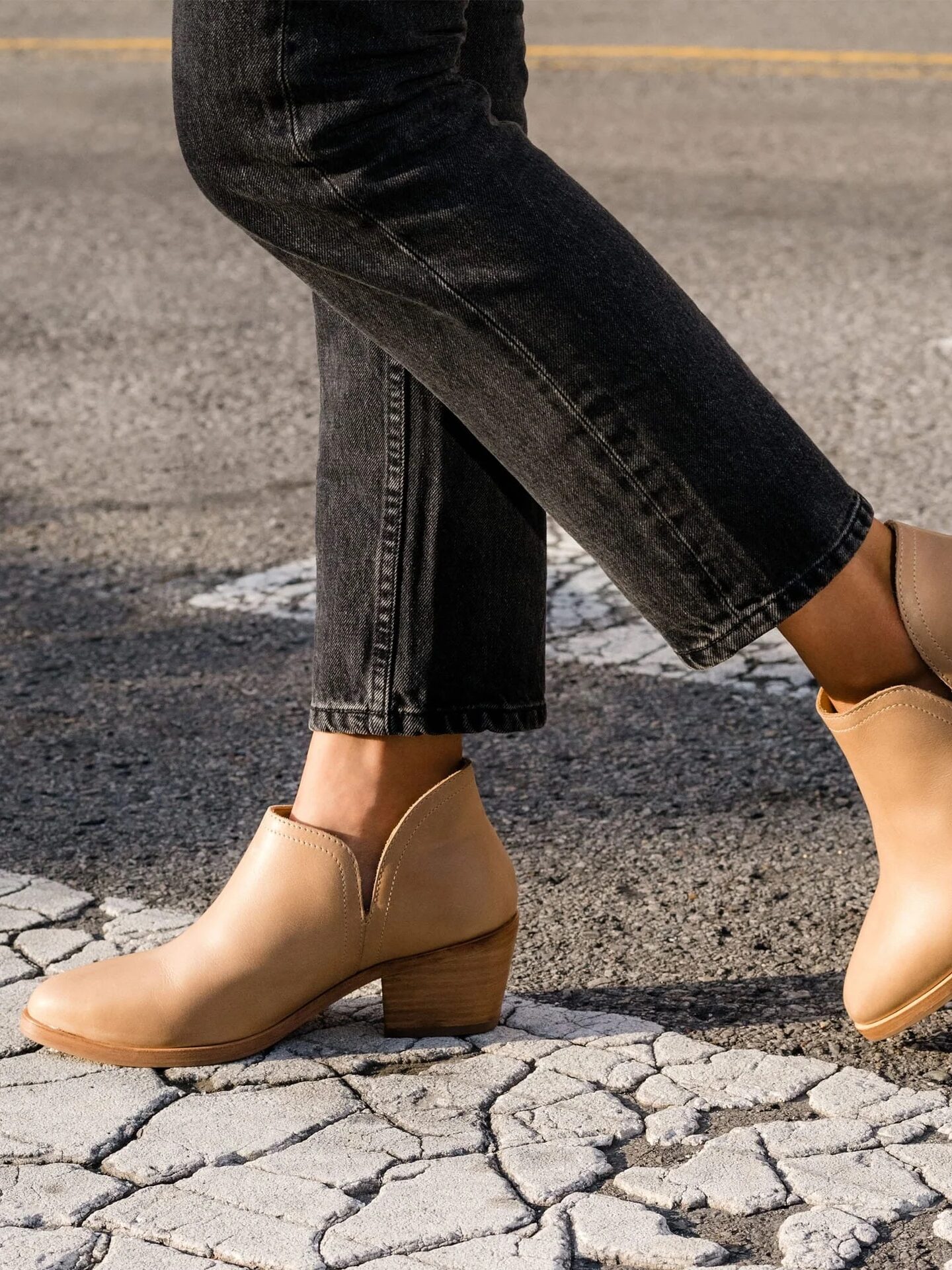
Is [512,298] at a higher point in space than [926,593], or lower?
higher

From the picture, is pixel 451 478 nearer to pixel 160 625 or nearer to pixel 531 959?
pixel 531 959

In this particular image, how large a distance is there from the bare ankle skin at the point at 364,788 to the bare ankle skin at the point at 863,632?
0.39m

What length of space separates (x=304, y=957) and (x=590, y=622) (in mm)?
1339

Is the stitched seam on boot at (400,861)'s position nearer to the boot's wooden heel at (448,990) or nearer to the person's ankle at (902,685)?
the boot's wooden heel at (448,990)

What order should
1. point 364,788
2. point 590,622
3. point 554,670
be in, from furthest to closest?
point 590,622
point 554,670
point 364,788

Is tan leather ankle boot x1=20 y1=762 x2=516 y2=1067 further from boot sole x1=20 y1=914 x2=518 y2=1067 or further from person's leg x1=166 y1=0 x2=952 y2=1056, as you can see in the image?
person's leg x1=166 y1=0 x2=952 y2=1056

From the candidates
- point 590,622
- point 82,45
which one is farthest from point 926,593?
point 82,45

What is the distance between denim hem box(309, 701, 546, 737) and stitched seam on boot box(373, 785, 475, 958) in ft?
0.23

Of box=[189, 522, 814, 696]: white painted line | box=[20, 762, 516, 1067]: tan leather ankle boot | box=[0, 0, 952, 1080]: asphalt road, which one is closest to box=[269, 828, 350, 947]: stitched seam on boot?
box=[20, 762, 516, 1067]: tan leather ankle boot

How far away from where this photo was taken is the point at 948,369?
4395 millimetres

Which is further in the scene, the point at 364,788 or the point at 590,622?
the point at 590,622

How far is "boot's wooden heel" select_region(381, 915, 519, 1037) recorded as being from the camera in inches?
68.7

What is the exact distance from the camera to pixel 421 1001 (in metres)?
1.76

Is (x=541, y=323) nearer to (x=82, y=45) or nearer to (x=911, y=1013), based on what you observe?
(x=911, y=1013)
